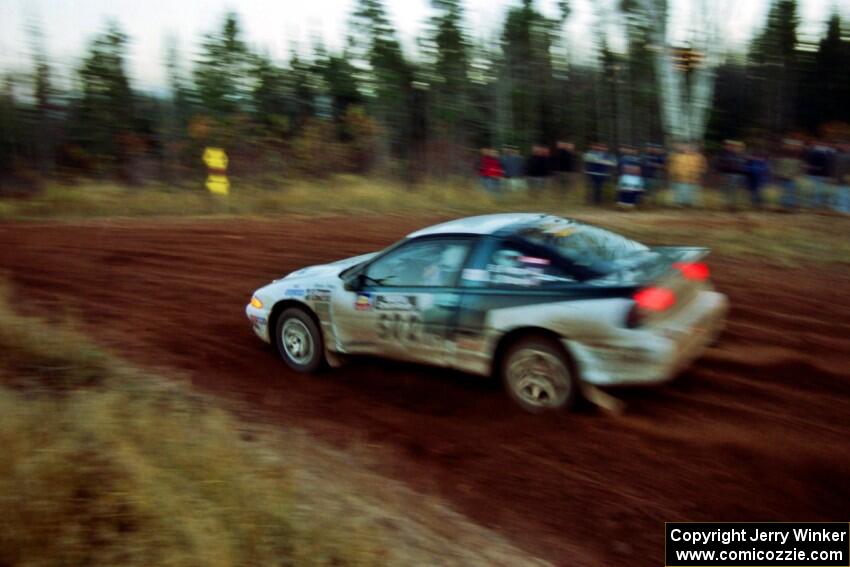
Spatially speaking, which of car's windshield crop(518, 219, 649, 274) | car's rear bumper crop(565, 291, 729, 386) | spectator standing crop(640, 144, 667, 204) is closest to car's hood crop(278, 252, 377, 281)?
car's windshield crop(518, 219, 649, 274)

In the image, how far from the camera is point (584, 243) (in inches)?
226

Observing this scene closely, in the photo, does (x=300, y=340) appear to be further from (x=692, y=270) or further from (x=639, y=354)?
(x=692, y=270)

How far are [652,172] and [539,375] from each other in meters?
13.5

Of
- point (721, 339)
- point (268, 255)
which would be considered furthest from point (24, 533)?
point (268, 255)

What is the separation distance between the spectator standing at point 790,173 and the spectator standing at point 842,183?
2.54 feet

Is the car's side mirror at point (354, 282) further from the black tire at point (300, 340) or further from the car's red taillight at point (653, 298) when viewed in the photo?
the car's red taillight at point (653, 298)

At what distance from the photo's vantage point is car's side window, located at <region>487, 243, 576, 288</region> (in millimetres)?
5391

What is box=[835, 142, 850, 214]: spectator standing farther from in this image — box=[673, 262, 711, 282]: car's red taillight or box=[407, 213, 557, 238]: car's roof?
box=[407, 213, 557, 238]: car's roof

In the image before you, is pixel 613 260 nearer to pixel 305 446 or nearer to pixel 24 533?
pixel 305 446

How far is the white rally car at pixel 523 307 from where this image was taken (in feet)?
16.7

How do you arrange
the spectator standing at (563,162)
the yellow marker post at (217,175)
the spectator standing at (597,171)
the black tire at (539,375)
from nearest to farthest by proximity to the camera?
the black tire at (539,375), the spectator standing at (597,171), the spectator standing at (563,162), the yellow marker post at (217,175)

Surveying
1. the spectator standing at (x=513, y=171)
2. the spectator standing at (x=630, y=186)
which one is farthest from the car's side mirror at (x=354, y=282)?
the spectator standing at (x=513, y=171)

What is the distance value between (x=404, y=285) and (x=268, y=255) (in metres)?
6.57

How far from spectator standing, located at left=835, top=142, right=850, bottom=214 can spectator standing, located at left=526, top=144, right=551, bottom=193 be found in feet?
21.3
